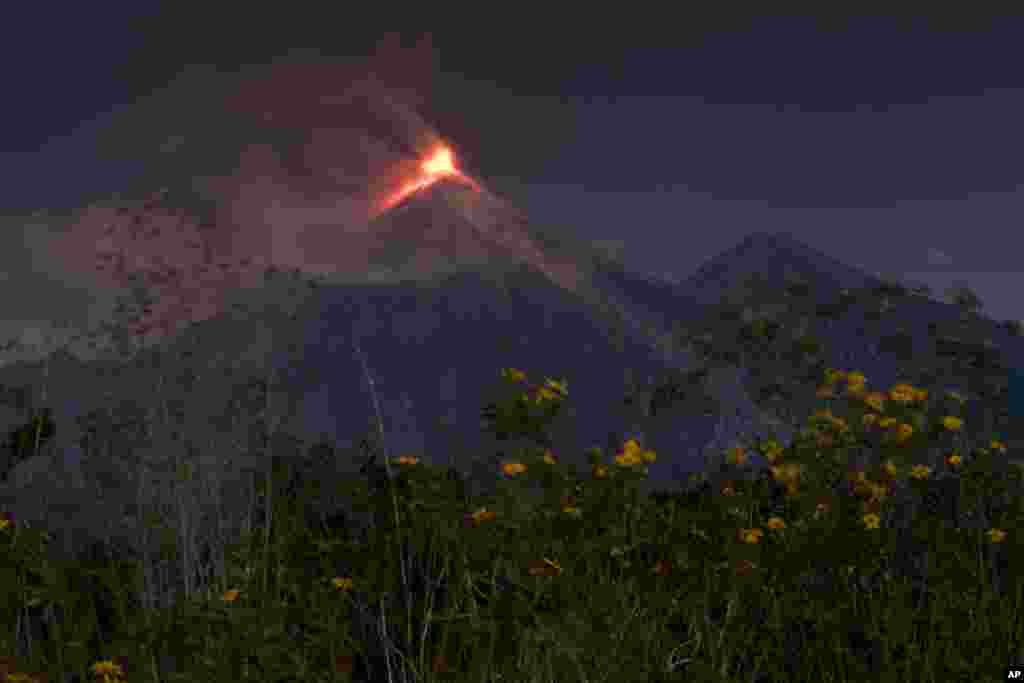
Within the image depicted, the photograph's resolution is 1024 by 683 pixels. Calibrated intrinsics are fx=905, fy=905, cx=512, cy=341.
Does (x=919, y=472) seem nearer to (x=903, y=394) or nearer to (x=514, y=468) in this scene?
(x=903, y=394)

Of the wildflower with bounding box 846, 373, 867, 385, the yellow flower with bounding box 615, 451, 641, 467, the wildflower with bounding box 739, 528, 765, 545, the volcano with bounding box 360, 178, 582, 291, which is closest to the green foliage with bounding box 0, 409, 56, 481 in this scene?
the volcano with bounding box 360, 178, 582, 291

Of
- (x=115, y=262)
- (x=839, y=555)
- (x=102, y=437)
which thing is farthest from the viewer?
(x=102, y=437)

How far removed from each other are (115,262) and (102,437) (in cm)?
203

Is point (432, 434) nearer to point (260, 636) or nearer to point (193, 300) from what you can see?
point (193, 300)

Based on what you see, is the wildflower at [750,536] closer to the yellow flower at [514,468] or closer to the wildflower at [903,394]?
the yellow flower at [514,468]

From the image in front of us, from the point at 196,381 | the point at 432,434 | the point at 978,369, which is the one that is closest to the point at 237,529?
the point at 196,381

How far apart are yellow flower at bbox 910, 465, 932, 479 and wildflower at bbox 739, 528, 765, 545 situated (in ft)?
3.42

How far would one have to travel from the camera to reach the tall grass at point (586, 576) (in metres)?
3.46

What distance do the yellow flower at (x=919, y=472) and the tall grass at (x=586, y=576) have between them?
0.02 meters

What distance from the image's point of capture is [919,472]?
5.38 metres

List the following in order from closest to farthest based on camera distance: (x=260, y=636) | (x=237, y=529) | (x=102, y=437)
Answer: (x=260, y=636) < (x=237, y=529) < (x=102, y=437)

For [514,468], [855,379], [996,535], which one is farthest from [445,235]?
[996,535]

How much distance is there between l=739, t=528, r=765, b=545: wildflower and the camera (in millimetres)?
4723

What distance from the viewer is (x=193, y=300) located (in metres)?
Result: 6.67
